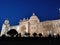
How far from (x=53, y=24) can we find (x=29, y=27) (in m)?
3.67

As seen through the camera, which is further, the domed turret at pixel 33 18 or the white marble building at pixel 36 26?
the domed turret at pixel 33 18

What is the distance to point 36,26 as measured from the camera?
23828mm

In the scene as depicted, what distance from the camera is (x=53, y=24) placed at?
2248 cm

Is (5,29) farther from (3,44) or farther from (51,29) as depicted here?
(3,44)

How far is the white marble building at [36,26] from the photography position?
22.2 meters

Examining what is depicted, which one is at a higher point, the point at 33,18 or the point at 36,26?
the point at 33,18

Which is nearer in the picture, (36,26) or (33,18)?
(36,26)

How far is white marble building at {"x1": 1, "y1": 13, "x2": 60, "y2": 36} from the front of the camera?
22.2 m

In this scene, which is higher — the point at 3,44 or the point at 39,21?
the point at 39,21

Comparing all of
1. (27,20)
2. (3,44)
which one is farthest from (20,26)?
(3,44)

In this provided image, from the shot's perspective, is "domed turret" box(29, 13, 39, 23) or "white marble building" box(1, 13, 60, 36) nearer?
"white marble building" box(1, 13, 60, 36)

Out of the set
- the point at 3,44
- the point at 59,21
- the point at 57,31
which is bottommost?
the point at 3,44

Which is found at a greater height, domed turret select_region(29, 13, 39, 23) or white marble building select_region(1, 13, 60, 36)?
domed turret select_region(29, 13, 39, 23)

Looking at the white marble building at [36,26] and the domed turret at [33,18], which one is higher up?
the domed turret at [33,18]
